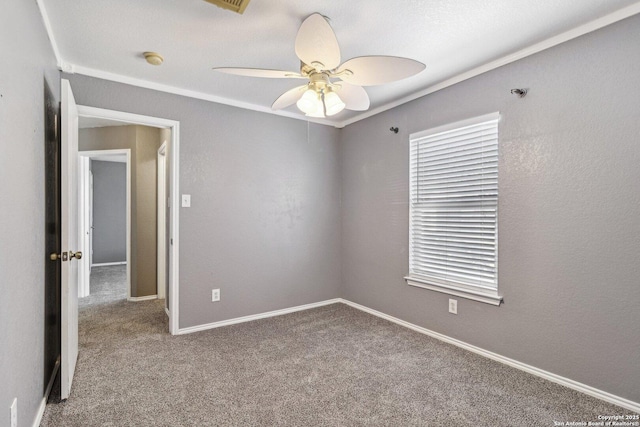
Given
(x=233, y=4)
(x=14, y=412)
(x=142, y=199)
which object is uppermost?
(x=233, y=4)

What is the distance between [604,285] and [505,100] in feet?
4.70

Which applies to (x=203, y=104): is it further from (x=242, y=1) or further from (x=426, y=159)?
(x=426, y=159)

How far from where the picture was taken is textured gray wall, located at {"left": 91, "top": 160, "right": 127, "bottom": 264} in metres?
7.34

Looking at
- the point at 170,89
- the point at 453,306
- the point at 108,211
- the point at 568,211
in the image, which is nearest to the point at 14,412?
the point at 170,89

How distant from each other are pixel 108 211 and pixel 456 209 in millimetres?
7504

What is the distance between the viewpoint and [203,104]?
3322 millimetres

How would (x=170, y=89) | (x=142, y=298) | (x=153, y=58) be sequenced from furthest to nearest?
(x=142, y=298), (x=170, y=89), (x=153, y=58)

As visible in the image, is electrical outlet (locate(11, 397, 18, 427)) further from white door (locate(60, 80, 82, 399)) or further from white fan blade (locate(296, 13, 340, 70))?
white fan blade (locate(296, 13, 340, 70))

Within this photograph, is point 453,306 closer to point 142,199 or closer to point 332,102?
point 332,102

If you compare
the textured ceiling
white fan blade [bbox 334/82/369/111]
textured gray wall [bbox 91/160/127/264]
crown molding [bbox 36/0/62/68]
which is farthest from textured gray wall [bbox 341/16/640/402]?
textured gray wall [bbox 91/160/127/264]

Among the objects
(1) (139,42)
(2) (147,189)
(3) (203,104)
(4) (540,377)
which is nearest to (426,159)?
(4) (540,377)

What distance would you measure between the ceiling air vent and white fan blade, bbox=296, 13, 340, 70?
0.38 meters

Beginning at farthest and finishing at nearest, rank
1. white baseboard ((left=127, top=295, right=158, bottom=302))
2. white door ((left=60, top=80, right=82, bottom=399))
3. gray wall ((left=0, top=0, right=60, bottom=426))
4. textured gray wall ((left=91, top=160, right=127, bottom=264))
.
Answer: textured gray wall ((left=91, top=160, right=127, bottom=264))
white baseboard ((left=127, top=295, right=158, bottom=302))
white door ((left=60, top=80, right=82, bottom=399))
gray wall ((left=0, top=0, right=60, bottom=426))

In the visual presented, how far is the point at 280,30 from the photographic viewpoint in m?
2.15
